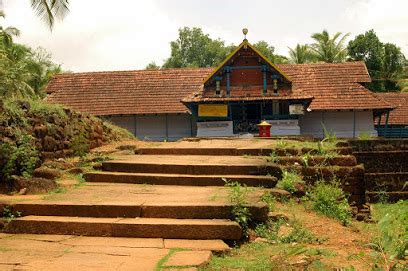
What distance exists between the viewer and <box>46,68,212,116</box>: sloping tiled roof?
21094 millimetres

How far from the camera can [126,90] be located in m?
22.3

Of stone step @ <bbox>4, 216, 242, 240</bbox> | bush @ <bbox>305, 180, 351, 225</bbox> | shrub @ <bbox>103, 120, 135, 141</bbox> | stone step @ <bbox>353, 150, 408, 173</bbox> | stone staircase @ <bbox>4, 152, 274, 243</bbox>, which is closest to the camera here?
stone step @ <bbox>4, 216, 242, 240</bbox>

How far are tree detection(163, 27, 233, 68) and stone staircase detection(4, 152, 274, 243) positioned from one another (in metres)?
45.2

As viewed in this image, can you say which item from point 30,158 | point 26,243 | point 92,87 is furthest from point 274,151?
point 92,87

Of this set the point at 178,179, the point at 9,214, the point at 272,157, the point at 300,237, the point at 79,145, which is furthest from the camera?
the point at 79,145

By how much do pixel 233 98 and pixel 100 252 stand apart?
1552 centimetres

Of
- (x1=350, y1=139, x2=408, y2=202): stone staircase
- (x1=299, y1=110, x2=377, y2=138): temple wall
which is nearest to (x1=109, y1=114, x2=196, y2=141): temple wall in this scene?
(x1=299, y1=110, x2=377, y2=138): temple wall

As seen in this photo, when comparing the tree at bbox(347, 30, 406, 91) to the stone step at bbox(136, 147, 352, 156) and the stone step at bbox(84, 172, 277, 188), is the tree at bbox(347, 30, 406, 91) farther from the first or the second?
the stone step at bbox(84, 172, 277, 188)

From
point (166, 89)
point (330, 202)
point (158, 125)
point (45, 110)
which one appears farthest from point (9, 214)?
point (166, 89)

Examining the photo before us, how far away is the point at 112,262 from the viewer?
395 centimetres

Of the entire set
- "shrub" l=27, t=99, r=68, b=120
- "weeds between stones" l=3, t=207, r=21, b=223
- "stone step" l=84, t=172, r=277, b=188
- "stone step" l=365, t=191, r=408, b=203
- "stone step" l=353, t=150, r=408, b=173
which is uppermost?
"shrub" l=27, t=99, r=68, b=120

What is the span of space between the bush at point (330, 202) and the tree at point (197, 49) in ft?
150

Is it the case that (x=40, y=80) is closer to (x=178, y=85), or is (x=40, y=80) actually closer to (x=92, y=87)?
(x=92, y=87)

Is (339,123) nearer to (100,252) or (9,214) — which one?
(9,214)
